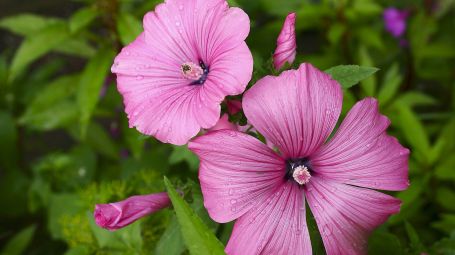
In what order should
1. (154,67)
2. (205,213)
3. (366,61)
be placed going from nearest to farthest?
1. (154,67)
2. (205,213)
3. (366,61)

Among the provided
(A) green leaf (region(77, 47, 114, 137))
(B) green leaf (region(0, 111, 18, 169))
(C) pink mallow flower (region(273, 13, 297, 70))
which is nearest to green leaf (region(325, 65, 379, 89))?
(C) pink mallow flower (region(273, 13, 297, 70))

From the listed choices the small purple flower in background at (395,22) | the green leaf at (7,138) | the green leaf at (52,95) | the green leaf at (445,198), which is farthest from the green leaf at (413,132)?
the green leaf at (7,138)

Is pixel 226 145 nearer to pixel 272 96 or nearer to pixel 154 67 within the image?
pixel 272 96

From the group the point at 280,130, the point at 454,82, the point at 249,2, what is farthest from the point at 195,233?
the point at 454,82

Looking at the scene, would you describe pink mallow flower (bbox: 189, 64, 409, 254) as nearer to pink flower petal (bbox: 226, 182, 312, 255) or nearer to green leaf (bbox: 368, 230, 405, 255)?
pink flower petal (bbox: 226, 182, 312, 255)

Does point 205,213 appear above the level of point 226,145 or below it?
below
